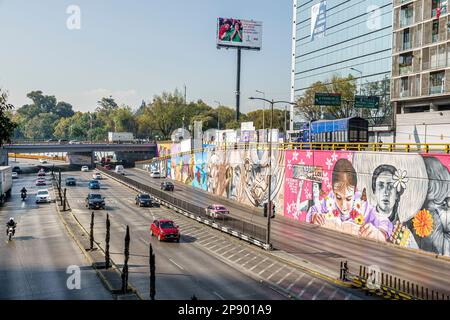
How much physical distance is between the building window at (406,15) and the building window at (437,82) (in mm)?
7509

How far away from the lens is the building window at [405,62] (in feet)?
192

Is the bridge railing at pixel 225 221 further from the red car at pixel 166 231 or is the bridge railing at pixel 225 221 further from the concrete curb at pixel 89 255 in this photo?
the concrete curb at pixel 89 255

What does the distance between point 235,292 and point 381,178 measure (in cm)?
2177

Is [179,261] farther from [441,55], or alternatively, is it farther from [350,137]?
[441,55]

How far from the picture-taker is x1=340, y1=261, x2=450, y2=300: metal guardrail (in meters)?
24.3

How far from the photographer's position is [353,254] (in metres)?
36.8

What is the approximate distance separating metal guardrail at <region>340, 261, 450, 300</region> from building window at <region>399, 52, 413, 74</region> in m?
36.6

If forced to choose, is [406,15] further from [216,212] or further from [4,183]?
[4,183]

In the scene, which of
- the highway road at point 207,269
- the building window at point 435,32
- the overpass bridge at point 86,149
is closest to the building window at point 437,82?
the building window at point 435,32

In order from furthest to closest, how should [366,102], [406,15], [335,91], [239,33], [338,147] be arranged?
[239,33]
[335,91]
[366,102]
[406,15]
[338,147]

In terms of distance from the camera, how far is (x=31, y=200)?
6906cm

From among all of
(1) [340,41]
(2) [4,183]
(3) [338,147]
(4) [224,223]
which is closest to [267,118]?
(1) [340,41]

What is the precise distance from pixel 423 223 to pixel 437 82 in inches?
964
